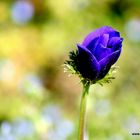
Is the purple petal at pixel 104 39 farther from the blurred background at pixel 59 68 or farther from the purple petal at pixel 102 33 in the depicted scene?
the blurred background at pixel 59 68

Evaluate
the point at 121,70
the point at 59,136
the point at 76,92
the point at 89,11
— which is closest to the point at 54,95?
the point at 76,92

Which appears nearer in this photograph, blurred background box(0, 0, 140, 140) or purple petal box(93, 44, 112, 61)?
purple petal box(93, 44, 112, 61)

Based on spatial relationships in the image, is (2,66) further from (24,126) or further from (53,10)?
(24,126)

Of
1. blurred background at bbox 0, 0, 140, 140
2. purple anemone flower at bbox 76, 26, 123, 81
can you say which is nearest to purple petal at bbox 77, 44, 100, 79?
purple anemone flower at bbox 76, 26, 123, 81

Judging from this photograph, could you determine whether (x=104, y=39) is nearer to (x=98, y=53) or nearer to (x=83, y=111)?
(x=98, y=53)

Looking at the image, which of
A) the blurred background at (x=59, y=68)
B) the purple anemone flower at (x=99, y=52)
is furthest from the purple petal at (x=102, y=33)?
the blurred background at (x=59, y=68)

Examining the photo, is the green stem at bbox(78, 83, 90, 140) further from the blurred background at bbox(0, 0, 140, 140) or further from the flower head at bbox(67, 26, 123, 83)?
the blurred background at bbox(0, 0, 140, 140)
